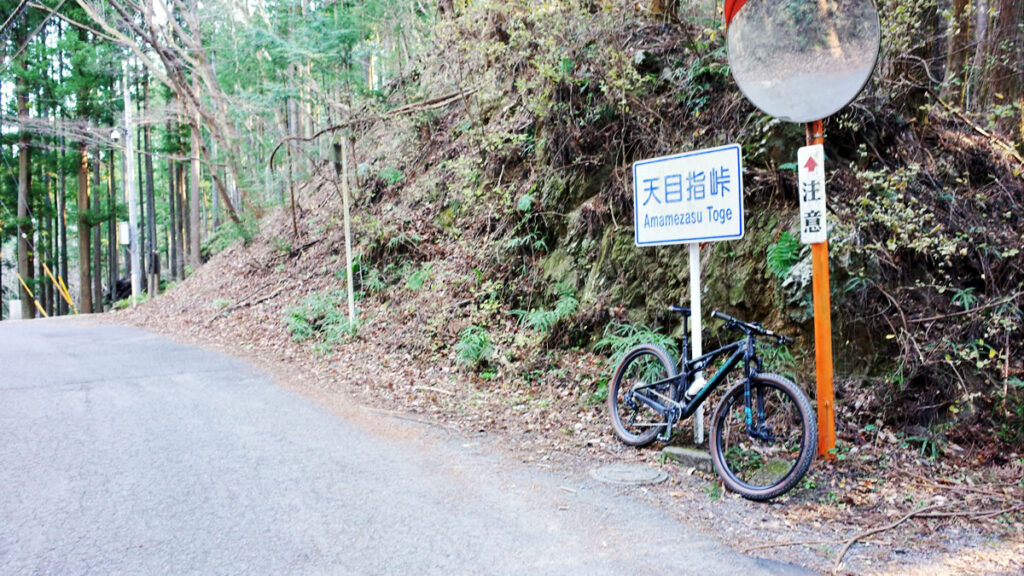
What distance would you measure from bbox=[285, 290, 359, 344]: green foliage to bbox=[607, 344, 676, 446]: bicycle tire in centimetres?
606

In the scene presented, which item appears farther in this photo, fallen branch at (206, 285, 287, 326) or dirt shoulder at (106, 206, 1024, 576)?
fallen branch at (206, 285, 287, 326)

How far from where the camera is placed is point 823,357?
15.3 ft

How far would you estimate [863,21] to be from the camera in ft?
15.4

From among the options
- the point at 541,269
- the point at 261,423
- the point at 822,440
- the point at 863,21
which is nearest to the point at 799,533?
the point at 822,440

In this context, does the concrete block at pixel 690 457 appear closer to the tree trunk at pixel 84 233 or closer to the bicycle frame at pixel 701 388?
the bicycle frame at pixel 701 388

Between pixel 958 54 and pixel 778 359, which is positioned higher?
pixel 958 54

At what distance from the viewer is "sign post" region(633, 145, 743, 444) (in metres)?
4.97

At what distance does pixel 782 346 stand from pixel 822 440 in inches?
56.8

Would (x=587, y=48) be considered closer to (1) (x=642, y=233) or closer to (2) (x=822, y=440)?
(1) (x=642, y=233)

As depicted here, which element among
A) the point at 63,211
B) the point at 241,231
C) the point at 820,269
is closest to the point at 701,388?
the point at 820,269

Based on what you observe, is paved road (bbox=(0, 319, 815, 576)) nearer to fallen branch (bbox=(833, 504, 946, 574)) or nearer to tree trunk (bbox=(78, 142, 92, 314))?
fallen branch (bbox=(833, 504, 946, 574))

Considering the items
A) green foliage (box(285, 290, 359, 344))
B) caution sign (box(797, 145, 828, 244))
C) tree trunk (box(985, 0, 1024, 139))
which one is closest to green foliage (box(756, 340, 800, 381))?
caution sign (box(797, 145, 828, 244))

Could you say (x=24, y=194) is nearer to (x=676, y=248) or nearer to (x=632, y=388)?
(x=676, y=248)

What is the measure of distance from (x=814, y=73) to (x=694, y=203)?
4.41ft
